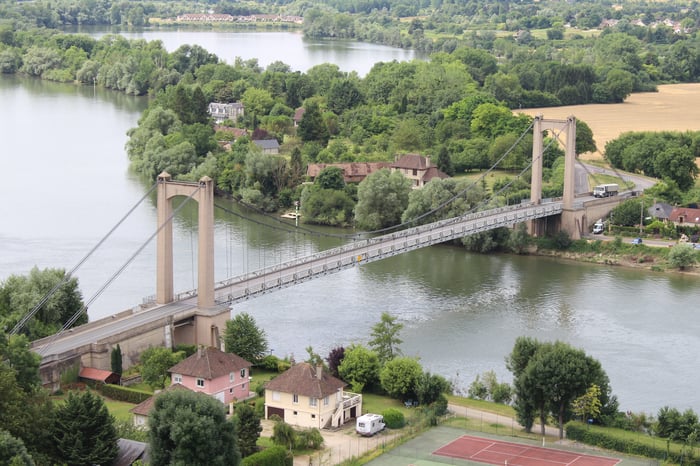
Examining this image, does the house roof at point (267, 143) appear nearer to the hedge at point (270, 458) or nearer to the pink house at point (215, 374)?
the pink house at point (215, 374)

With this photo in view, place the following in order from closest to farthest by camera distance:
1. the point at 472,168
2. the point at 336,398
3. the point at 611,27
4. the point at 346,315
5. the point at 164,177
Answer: the point at 336,398, the point at 164,177, the point at 346,315, the point at 472,168, the point at 611,27

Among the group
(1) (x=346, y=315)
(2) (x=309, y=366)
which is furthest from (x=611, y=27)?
(2) (x=309, y=366)

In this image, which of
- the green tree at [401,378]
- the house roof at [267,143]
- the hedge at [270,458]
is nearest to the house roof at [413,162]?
the house roof at [267,143]

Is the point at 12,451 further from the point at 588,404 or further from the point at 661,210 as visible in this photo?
the point at 661,210

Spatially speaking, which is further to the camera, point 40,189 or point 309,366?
point 40,189

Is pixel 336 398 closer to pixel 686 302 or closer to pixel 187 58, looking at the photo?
pixel 686 302

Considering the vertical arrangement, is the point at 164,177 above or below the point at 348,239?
above
